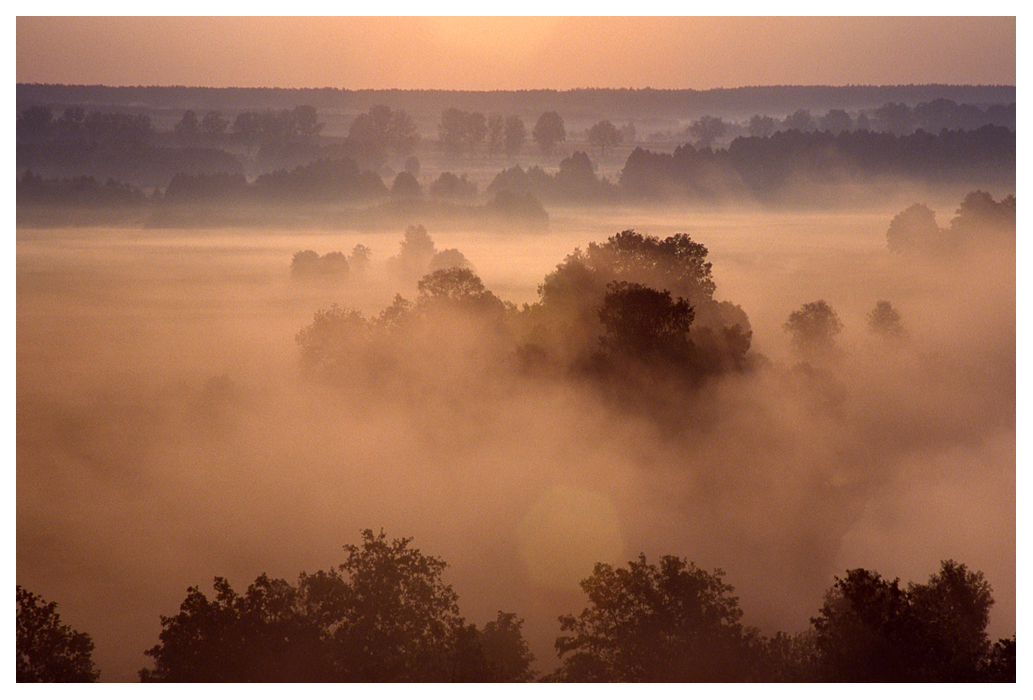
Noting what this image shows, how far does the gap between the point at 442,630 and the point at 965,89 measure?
25.7m

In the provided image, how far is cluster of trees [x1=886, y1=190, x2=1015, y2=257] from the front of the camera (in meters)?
35.1

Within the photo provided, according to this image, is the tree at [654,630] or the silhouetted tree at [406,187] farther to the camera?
the silhouetted tree at [406,187]

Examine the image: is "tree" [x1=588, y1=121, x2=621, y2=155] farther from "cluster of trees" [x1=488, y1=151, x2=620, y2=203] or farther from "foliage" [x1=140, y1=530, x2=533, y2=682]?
"foliage" [x1=140, y1=530, x2=533, y2=682]

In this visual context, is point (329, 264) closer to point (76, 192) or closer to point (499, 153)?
point (76, 192)

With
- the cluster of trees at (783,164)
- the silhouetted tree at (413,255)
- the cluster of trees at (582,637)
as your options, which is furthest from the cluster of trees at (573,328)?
the cluster of trees at (783,164)

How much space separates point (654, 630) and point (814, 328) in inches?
666

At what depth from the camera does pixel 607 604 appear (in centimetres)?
1923

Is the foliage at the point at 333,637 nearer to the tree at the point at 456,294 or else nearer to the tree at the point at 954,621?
the tree at the point at 954,621

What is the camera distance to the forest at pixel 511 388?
752 inches

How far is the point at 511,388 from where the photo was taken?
87.5 feet

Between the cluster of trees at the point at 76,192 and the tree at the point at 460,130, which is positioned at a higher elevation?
the tree at the point at 460,130

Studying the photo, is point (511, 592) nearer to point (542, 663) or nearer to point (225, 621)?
point (542, 663)

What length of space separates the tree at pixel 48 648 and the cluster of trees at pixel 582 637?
2 cm

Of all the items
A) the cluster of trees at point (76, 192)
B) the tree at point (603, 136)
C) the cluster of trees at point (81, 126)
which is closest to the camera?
the cluster of trees at point (81, 126)
